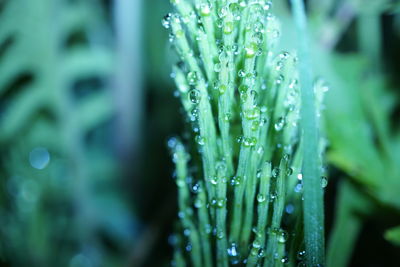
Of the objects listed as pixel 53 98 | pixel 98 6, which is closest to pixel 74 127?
pixel 53 98

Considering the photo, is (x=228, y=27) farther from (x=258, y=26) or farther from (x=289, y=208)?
(x=289, y=208)

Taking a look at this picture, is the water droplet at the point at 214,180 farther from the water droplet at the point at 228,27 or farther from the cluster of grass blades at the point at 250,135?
the water droplet at the point at 228,27

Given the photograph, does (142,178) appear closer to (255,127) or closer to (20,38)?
(20,38)

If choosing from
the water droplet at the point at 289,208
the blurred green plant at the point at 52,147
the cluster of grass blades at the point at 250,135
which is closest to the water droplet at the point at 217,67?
the cluster of grass blades at the point at 250,135

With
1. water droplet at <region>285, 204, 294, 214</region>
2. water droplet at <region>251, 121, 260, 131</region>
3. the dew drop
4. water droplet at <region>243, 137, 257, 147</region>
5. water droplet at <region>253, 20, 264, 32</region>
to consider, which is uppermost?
water droplet at <region>253, 20, 264, 32</region>

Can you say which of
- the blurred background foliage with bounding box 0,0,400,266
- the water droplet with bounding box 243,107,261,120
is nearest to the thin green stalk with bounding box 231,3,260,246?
the water droplet with bounding box 243,107,261,120

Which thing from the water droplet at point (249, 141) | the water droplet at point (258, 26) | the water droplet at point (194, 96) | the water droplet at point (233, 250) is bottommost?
the water droplet at point (233, 250)

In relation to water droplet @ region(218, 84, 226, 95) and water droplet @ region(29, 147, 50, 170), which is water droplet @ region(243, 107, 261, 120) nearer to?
water droplet @ region(218, 84, 226, 95)

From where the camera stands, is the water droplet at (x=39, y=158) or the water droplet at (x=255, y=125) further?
the water droplet at (x=39, y=158)
